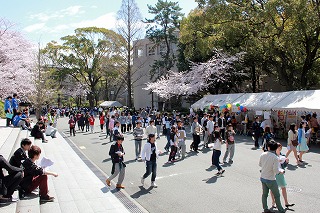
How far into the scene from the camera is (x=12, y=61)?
2156 centimetres

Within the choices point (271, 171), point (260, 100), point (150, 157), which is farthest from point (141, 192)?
point (260, 100)

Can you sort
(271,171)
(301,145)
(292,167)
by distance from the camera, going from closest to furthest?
(271,171)
(292,167)
(301,145)

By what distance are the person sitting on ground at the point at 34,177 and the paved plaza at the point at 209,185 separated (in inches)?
92.7

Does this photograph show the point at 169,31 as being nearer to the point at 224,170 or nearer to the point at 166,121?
the point at 166,121

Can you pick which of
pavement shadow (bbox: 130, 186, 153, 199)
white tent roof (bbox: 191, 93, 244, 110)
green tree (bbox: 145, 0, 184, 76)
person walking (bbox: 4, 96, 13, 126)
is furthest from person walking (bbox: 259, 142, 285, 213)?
green tree (bbox: 145, 0, 184, 76)

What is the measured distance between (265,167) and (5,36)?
20.3m

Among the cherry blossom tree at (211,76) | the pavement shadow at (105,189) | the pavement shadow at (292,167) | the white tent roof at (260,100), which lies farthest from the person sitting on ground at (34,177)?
the cherry blossom tree at (211,76)

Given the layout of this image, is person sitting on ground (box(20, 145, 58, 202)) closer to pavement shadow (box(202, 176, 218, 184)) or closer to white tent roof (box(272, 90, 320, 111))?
pavement shadow (box(202, 176, 218, 184))

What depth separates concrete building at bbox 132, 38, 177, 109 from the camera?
4634cm

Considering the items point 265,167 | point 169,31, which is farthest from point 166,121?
point 169,31

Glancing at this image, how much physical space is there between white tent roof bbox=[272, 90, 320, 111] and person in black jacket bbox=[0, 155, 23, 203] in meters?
15.0

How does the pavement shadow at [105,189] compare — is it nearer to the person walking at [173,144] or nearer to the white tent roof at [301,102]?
the person walking at [173,144]

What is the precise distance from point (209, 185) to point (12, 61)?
18087 mm

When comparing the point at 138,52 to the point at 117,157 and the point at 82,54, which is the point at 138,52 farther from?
the point at 117,157
